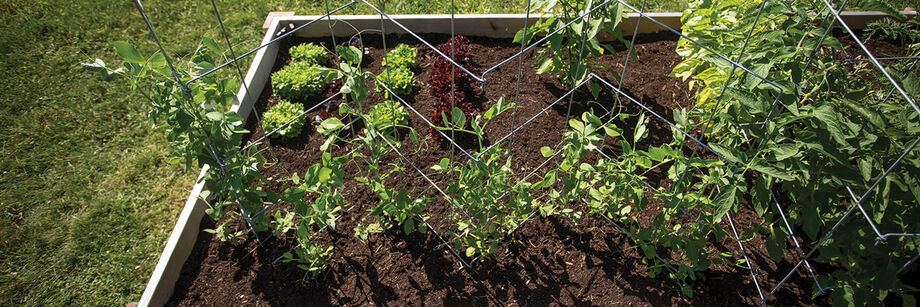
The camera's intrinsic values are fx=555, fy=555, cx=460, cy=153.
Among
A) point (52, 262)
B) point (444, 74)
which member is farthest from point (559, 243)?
point (52, 262)

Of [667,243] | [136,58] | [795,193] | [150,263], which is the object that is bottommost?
[150,263]

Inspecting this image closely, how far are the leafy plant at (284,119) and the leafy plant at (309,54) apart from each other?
1.56ft

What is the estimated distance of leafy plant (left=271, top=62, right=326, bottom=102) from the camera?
12.3 feet

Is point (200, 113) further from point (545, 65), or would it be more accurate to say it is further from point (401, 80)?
point (545, 65)

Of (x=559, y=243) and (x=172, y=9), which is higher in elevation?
(x=172, y=9)

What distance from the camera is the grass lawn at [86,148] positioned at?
10.3ft

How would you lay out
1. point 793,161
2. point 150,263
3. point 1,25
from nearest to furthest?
point 793,161 < point 150,263 < point 1,25

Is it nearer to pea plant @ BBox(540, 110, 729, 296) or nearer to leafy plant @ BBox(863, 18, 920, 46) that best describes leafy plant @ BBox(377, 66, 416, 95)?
pea plant @ BBox(540, 110, 729, 296)

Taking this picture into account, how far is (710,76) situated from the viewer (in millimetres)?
2977

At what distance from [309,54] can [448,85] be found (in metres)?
1.05

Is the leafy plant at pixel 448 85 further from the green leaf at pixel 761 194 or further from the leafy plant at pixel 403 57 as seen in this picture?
the green leaf at pixel 761 194

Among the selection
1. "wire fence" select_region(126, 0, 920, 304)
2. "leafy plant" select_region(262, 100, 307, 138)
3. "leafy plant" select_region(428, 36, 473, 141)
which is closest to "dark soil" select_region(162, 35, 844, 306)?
"wire fence" select_region(126, 0, 920, 304)

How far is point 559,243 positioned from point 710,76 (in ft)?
3.97

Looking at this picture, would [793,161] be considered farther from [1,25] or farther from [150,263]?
[1,25]
